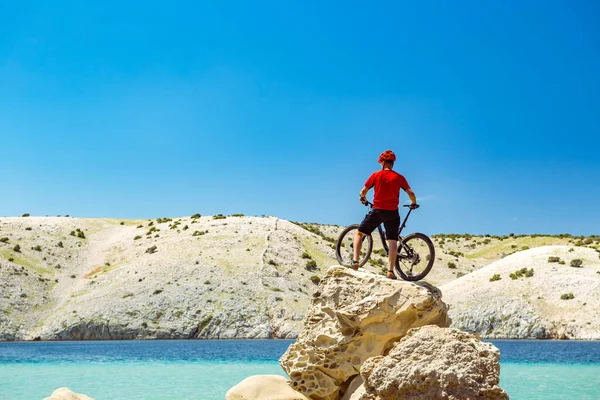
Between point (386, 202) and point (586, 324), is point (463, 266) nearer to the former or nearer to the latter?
point (586, 324)

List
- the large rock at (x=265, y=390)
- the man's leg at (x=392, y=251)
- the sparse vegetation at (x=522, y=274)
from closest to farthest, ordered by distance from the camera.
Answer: the man's leg at (x=392, y=251), the large rock at (x=265, y=390), the sparse vegetation at (x=522, y=274)

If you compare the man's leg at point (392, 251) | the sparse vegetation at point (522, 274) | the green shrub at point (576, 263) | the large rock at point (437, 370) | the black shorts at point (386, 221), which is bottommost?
the large rock at point (437, 370)

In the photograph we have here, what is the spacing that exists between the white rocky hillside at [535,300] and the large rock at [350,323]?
3970 cm

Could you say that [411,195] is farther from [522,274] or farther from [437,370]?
[522,274]

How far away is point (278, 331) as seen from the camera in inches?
2251

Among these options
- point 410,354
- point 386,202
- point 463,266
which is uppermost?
point 463,266

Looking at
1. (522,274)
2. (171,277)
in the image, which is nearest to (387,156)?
(522,274)

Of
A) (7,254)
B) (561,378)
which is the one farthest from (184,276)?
(561,378)

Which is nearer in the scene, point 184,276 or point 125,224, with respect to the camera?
point 184,276

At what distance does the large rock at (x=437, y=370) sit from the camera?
38.0 ft

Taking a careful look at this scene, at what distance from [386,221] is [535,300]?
145ft

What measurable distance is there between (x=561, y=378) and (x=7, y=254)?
2404 inches

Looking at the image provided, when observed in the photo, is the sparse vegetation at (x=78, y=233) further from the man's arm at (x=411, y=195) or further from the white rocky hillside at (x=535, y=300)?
the man's arm at (x=411, y=195)

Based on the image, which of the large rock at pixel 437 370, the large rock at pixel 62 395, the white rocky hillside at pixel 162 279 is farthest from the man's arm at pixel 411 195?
the white rocky hillside at pixel 162 279
